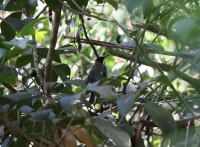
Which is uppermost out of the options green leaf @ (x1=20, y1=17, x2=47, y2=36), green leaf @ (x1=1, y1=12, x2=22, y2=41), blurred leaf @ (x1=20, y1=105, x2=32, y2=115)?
green leaf @ (x1=20, y1=17, x2=47, y2=36)

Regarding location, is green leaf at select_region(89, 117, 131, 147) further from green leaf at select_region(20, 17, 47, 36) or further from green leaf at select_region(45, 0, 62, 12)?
green leaf at select_region(45, 0, 62, 12)

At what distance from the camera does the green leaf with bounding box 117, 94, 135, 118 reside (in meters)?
1.03

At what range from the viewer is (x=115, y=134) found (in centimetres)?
90

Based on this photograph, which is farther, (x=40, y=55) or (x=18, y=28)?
(x=40, y=55)

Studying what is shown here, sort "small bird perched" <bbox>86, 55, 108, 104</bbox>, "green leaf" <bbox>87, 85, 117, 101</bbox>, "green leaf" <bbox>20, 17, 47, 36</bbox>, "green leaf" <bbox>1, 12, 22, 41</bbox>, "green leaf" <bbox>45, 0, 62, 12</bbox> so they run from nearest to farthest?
1. "green leaf" <bbox>87, 85, 117, 101</bbox>
2. "green leaf" <bbox>20, 17, 47, 36</bbox>
3. "green leaf" <bbox>45, 0, 62, 12</bbox>
4. "green leaf" <bbox>1, 12, 22, 41</bbox>
5. "small bird perched" <bbox>86, 55, 108, 104</bbox>

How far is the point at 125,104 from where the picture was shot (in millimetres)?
1042

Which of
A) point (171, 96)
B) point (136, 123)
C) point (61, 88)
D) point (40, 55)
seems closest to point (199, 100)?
point (171, 96)

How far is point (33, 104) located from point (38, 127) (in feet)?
0.28

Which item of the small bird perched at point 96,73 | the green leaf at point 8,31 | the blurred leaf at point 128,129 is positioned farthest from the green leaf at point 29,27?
the small bird perched at point 96,73

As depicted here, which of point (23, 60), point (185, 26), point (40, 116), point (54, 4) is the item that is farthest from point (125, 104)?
point (23, 60)

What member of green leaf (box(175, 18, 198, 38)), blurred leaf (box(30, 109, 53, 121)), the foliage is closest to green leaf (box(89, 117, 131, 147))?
the foliage

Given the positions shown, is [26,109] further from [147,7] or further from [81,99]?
[147,7]

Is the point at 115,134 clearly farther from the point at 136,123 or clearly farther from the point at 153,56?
the point at 153,56

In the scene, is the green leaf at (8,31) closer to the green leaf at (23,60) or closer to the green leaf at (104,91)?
the green leaf at (23,60)
